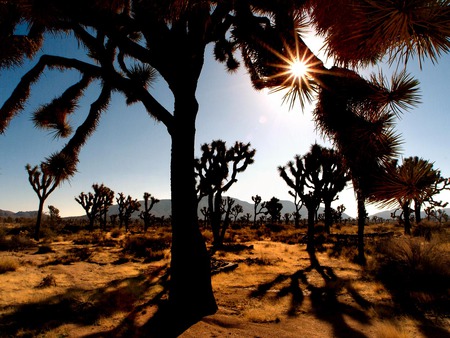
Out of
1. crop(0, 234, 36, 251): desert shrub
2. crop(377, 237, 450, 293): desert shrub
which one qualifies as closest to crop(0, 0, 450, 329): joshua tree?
crop(377, 237, 450, 293): desert shrub

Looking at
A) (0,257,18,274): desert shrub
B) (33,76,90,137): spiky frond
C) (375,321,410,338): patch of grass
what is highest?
(33,76,90,137): spiky frond

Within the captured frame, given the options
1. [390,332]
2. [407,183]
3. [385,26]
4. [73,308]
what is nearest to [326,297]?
[390,332]

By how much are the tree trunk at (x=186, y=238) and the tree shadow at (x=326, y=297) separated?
6.75 ft

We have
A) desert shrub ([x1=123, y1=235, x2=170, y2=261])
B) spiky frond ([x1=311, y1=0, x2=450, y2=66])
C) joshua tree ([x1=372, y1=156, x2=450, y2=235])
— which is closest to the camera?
spiky frond ([x1=311, y1=0, x2=450, y2=66])

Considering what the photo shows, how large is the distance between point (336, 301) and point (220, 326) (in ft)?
10.4

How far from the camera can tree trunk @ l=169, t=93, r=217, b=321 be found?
4754 millimetres

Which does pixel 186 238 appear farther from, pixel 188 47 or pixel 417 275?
pixel 417 275

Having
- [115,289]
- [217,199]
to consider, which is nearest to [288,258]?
[217,199]

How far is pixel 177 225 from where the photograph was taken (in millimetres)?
4965

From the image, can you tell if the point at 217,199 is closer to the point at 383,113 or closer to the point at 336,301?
the point at 336,301

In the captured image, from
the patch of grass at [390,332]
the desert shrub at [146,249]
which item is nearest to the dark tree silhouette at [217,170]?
the desert shrub at [146,249]

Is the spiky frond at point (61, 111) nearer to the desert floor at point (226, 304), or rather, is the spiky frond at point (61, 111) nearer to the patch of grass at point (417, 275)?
the desert floor at point (226, 304)

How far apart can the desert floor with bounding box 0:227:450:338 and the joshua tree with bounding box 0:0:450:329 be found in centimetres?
97

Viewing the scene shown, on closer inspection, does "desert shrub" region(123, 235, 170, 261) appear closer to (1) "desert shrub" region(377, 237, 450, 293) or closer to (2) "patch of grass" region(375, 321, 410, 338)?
(1) "desert shrub" region(377, 237, 450, 293)
